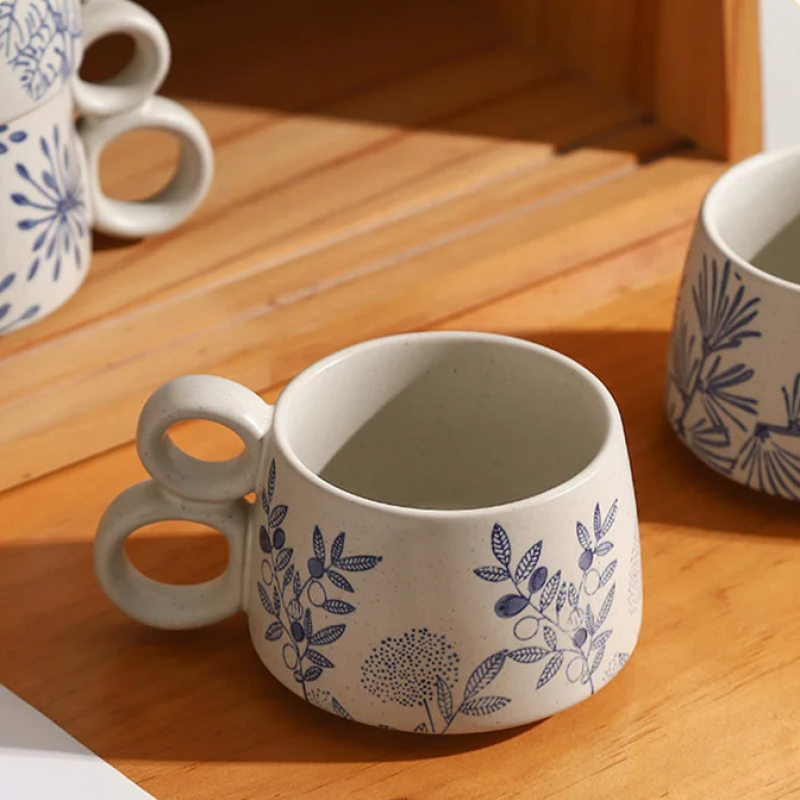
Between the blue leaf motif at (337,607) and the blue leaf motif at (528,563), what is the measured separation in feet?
0.16

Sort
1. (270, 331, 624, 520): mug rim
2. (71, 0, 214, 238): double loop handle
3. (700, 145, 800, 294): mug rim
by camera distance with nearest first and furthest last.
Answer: (270, 331, 624, 520): mug rim, (700, 145, 800, 294): mug rim, (71, 0, 214, 238): double loop handle

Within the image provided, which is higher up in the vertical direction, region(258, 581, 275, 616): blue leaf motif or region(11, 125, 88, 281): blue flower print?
region(11, 125, 88, 281): blue flower print

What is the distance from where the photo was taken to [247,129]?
0.82 meters

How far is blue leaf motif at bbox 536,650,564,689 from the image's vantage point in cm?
46

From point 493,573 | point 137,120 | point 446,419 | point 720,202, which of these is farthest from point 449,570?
point 137,120

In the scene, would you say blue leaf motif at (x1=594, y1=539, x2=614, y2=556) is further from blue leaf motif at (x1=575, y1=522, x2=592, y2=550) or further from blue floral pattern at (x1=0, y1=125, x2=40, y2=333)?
blue floral pattern at (x1=0, y1=125, x2=40, y2=333)

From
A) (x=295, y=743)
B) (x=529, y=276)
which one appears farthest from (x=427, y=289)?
(x=295, y=743)

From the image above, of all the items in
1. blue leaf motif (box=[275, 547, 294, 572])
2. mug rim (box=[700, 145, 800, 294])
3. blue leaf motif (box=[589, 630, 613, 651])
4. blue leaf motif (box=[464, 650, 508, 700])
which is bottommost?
blue leaf motif (box=[589, 630, 613, 651])

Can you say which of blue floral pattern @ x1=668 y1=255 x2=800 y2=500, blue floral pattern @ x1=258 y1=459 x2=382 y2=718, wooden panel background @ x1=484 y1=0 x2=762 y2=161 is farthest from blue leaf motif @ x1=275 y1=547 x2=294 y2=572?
wooden panel background @ x1=484 y1=0 x2=762 y2=161

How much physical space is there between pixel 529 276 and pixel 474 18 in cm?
27

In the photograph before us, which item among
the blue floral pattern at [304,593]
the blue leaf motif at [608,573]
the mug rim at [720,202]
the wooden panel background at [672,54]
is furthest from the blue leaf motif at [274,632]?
the wooden panel background at [672,54]

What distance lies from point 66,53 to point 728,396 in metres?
0.30

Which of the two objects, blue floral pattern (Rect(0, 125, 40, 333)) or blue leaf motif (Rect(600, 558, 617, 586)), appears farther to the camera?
blue floral pattern (Rect(0, 125, 40, 333))

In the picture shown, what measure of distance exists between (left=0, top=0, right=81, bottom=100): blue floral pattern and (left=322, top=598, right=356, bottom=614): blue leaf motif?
258mm
